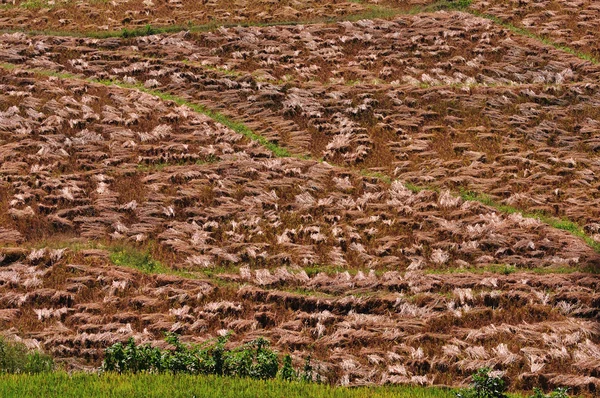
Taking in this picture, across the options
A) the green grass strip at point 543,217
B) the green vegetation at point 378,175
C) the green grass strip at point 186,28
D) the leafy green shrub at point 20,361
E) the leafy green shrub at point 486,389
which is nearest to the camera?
the leafy green shrub at point 486,389

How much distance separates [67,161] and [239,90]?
6533mm

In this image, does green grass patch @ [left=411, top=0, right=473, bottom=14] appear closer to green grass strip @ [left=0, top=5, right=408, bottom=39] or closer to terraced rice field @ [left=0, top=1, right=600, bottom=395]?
terraced rice field @ [left=0, top=1, right=600, bottom=395]

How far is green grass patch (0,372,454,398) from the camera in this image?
11719 mm

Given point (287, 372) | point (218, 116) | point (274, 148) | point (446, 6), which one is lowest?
point (287, 372)

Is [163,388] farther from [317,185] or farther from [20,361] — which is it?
[317,185]

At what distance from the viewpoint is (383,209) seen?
20.5m

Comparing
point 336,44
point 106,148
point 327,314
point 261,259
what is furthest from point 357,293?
point 336,44

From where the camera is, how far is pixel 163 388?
11.9m

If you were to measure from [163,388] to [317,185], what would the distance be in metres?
10.4

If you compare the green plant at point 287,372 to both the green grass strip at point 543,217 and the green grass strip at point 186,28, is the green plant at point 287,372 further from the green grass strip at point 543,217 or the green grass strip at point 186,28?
the green grass strip at point 186,28

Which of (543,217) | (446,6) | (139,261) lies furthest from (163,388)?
(446,6)

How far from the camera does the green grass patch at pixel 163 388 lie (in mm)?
11719

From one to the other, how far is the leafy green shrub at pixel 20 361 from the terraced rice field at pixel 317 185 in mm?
868

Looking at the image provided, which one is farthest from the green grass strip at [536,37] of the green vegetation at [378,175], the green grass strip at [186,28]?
the green vegetation at [378,175]
